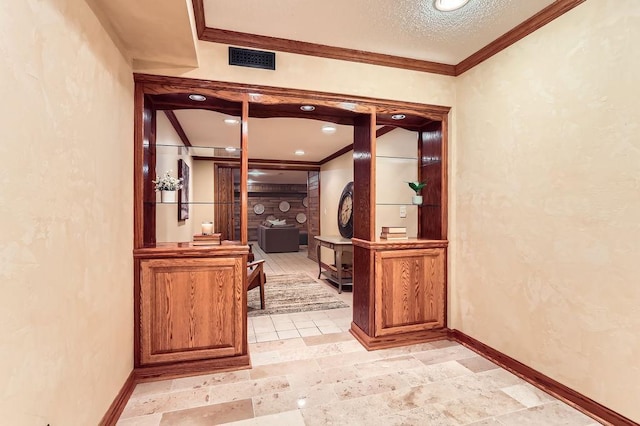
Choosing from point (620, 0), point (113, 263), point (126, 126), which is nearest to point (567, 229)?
point (620, 0)

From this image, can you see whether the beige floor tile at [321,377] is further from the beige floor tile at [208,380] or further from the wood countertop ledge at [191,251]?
the wood countertop ledge at [191,251]

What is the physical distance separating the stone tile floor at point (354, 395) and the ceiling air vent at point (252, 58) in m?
2.35

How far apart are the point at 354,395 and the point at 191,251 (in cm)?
150

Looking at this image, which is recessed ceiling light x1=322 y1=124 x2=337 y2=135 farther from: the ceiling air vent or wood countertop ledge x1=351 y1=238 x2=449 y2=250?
wood countertop ledge x1=351 y1=238 x2=449 y2=250

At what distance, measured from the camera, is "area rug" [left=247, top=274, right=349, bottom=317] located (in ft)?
12.7

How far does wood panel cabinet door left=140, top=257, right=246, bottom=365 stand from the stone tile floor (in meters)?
0.21

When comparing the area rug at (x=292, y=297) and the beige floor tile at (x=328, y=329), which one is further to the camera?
the area rug at (x=292, y=297)

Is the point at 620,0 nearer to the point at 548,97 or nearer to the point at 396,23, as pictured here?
the point at 548,97

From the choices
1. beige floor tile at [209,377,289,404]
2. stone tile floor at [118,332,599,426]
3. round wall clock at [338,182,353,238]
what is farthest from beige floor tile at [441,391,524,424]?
round wall clock at [338,182,353,238]

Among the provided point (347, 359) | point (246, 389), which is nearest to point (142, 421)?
point (246, 389)

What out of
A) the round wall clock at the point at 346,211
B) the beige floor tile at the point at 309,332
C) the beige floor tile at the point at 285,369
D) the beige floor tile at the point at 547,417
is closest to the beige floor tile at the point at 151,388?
the beige floor tile at the point at 285,369

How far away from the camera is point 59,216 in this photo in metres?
1.24

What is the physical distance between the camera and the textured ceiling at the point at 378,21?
2029 millimetres

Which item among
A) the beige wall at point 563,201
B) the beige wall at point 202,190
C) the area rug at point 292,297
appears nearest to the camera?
the beige wall at point 563,201
